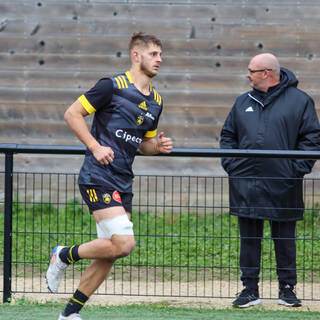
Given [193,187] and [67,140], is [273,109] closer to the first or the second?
[193,187]

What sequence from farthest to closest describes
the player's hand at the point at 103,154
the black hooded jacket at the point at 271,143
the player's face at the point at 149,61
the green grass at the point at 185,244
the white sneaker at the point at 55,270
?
A: the green grass at the point at 185,244
the black hooded jacket at the point at 271,143
the white sneaker at the point at 55,270
the player's face at the point at 149,61
the player's hand at the point at 103,154

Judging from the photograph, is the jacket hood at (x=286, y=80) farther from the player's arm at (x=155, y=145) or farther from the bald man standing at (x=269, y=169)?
the player's arm at (x=155, y=145)

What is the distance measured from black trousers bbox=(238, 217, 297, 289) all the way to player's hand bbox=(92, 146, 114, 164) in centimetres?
177

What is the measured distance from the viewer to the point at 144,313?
581 centimetres

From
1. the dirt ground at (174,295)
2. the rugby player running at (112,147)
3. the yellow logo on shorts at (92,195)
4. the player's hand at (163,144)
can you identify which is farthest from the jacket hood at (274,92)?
the yellow logo on shorts at (92,195)

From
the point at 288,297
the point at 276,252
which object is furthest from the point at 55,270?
the point at 288,297

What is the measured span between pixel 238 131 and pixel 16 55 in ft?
16.1

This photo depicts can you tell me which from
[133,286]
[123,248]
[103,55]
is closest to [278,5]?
[103,55]

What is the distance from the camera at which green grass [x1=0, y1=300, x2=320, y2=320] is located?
566 centimetres

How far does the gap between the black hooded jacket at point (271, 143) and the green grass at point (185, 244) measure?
0.23 meters

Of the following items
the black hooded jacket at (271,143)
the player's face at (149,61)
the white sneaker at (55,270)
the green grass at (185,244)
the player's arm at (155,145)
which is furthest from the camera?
the green grass at (185,244)

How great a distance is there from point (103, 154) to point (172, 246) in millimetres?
2139

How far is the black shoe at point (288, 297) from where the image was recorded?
20.4 ft

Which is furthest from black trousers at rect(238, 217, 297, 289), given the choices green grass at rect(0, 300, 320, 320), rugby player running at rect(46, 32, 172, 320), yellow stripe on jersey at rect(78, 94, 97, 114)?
yellow stripe on jersey at rect(78, 94, 97, 114)
